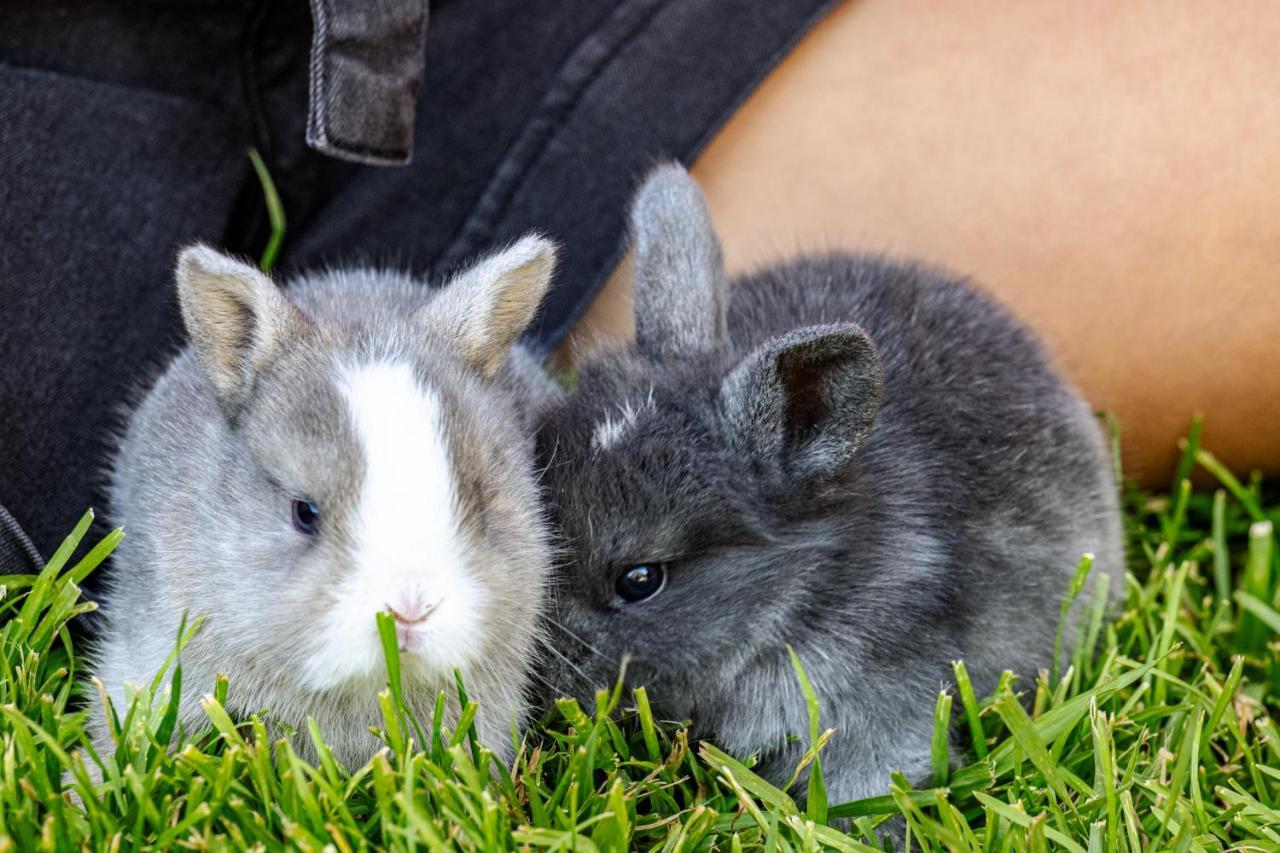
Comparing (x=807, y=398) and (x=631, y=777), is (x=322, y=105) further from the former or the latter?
(x=631, y=777)

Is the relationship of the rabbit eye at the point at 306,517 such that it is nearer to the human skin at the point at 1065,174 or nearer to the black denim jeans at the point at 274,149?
the black denim jeans at the point at 274,149

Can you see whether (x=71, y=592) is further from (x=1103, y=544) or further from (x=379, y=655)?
(x=1103, y=544)

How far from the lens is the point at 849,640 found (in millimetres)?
2684

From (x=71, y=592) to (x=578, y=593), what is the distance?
3.19 feet

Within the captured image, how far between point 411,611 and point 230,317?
73 centimetres

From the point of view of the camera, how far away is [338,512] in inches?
88.1

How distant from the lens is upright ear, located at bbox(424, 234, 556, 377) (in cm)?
264

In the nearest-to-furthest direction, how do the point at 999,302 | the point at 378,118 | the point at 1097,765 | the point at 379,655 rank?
the point at 379,655 < the point at 1097,765 < the point at 378,118 < the point at 999,302

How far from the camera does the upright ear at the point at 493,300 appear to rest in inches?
104

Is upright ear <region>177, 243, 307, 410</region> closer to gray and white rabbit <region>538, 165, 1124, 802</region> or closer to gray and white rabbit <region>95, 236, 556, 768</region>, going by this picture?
gray and white rabbit <region>95, 236, 556, 768</region>

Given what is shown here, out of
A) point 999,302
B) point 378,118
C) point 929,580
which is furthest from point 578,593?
point 999,302

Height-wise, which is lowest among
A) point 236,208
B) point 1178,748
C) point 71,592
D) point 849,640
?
point 1178,748

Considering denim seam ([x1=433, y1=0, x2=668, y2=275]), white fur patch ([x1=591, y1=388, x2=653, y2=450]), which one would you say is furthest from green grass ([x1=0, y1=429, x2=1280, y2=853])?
denim seam ([x1=433, y1=0, x2=668, y2=275])

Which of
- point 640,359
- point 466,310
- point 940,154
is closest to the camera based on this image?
point 466,310
